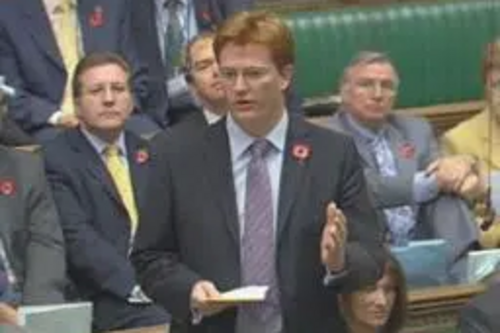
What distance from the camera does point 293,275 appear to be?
3996 mm

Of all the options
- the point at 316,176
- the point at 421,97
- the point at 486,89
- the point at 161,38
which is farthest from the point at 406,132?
Result: the point at 316,176

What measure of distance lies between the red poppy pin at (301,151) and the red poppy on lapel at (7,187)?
5.15 feet

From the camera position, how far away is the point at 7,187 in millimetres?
5398

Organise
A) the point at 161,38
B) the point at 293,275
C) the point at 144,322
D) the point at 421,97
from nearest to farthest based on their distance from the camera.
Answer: the point at 293,275 → the point at 144,322 → the point at 161,38 → the point at 421,97

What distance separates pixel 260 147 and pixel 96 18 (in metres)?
2.42

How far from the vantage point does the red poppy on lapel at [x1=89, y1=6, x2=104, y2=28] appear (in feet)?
20.8

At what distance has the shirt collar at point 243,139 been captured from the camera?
4.07 meters

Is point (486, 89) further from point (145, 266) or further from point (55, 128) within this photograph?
point (145, 266)

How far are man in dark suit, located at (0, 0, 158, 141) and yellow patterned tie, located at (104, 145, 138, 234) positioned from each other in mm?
246

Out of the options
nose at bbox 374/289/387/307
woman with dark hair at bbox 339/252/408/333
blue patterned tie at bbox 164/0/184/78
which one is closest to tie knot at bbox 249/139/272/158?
woman with dark hair at bbox 339/252/408/333

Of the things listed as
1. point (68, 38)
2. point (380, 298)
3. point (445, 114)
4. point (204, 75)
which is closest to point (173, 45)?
point (68, 38)

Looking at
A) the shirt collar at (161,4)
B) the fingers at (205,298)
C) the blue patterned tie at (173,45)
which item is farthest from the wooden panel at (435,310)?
the shirt collar at (161,4)

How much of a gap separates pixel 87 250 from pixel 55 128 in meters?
0.63

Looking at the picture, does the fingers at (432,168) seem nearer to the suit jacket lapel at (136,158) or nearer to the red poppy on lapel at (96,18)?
Result: the suit jacket lapel at (136,158)
